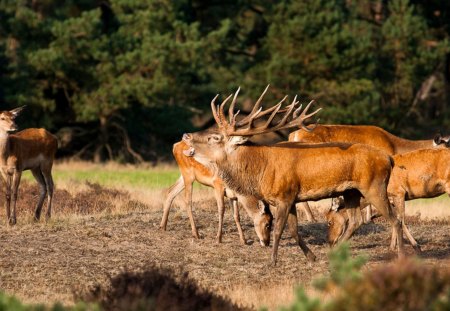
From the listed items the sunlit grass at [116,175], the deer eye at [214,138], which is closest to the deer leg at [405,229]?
the deer eye at [214,138]

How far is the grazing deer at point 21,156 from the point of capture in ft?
58.4

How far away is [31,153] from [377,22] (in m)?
27.7

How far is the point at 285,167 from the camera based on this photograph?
13.5 m

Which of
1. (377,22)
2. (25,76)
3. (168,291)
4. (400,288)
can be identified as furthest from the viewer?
(377,22)

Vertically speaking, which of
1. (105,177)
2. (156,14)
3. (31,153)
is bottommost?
(105,177)

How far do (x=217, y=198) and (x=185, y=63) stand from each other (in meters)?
18.6

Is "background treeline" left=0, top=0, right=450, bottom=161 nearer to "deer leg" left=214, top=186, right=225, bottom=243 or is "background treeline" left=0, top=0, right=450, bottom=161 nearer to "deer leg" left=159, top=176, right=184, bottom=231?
"deer leg" left=159, top=176, right=184, bottom=231

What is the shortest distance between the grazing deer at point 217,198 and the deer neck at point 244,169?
0.47 metres

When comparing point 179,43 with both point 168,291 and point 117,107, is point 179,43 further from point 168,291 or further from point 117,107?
point 168,291

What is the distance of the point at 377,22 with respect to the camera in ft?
144

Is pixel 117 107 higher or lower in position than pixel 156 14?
lower

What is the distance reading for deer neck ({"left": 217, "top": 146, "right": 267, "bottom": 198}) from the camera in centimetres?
1354

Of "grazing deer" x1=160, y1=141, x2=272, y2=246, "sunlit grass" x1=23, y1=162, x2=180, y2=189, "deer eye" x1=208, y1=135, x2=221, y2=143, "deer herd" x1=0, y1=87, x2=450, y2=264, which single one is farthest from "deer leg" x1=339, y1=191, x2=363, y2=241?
"sunlit grass" x1=23, y1=162, x2=180, y2=189

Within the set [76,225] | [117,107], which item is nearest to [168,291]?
[76,225]
